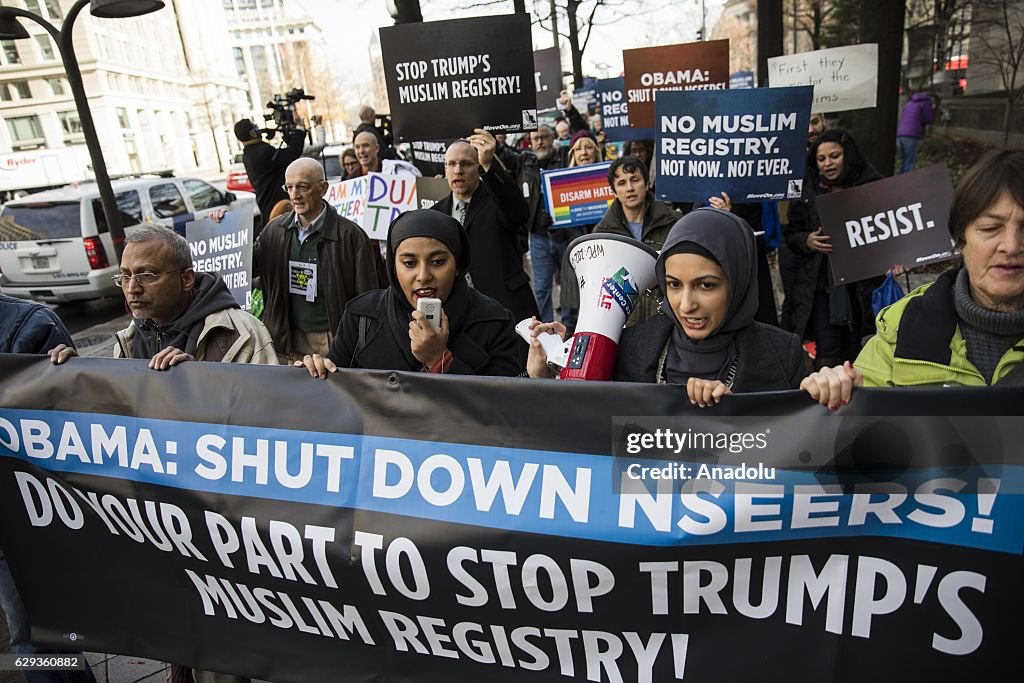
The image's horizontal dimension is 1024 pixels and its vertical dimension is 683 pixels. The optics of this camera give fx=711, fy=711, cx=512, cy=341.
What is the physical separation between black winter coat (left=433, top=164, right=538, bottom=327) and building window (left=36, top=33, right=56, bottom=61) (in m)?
62.3

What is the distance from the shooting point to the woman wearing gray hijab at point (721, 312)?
6.73ft

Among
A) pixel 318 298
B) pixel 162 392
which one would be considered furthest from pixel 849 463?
pixel 318 298

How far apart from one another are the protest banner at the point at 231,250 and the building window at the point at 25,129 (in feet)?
198

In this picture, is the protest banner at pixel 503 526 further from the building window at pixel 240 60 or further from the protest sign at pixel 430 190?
the building window at pixel 240 60

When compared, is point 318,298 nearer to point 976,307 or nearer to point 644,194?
point 644,194

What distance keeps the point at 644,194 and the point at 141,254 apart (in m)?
2.76

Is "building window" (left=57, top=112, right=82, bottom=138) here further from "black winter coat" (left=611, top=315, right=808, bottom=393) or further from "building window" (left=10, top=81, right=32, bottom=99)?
"black winter coat" (left=611, top=315, right=808, bottom=393)

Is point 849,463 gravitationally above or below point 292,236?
below

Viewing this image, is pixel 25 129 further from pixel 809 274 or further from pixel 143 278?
pixel 809 274

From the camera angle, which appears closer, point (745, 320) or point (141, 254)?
point (745, 320)

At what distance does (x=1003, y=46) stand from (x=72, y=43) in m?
17.4

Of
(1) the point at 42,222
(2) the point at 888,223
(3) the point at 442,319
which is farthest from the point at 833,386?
(1) the point at 42,222

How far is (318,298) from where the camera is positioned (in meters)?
4.16

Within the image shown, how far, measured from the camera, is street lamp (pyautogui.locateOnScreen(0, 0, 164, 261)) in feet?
20.2
